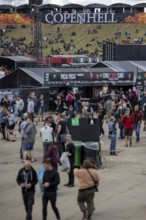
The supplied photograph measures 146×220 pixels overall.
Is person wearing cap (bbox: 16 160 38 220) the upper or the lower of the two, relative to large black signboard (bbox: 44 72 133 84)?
upper

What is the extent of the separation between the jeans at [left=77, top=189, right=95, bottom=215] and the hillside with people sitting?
68.7 meters

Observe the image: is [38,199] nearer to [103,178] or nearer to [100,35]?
[103,178]

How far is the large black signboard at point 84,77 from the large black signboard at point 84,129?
50.1 ft

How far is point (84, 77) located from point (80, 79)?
32cm

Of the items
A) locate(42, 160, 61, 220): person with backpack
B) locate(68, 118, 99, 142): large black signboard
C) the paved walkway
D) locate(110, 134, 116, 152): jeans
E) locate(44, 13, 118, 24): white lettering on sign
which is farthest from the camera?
locate(44, 13, 118, 24): white lettering on sign

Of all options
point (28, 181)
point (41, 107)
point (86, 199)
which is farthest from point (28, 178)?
point (41, 107)

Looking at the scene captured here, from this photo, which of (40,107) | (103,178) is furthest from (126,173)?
(40,107)

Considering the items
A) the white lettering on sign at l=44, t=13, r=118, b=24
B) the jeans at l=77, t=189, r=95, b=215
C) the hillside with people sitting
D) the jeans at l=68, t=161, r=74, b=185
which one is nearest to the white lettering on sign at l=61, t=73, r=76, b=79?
the jeans at l=68, t=161, r=74, b=185

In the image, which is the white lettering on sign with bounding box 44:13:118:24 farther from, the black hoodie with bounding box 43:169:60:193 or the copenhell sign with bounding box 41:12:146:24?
the black hoodie with bounding box 43:169:60:193

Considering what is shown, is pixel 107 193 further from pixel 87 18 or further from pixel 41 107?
pixel 87 18

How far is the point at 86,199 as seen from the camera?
1145 cm

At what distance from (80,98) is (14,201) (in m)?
18.7

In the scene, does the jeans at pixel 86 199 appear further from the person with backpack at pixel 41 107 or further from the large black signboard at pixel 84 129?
the person with backpack at pixel 41 107

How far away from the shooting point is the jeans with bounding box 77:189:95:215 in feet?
37.2
